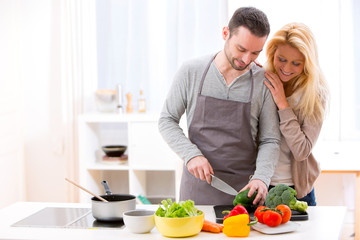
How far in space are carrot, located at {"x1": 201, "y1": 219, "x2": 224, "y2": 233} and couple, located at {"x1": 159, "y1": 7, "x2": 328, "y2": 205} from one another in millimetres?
495

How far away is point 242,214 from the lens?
2.00 m

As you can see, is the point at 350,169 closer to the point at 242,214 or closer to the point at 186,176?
the point at 186,176

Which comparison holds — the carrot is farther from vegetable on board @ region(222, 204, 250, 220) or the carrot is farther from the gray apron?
the gray apron

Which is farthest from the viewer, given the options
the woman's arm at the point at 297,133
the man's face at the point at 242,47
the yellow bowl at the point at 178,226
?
the woman's arm at the point at 297,133

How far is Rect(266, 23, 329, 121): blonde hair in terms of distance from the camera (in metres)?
2.56

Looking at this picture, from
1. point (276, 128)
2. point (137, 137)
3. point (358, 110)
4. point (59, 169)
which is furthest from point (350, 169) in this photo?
point (59, 169)

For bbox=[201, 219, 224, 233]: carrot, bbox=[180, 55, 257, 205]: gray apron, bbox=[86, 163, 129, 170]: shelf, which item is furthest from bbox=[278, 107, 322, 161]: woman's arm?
bbox=[86, 163, 129, 170]: shelf

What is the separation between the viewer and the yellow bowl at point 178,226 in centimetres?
196

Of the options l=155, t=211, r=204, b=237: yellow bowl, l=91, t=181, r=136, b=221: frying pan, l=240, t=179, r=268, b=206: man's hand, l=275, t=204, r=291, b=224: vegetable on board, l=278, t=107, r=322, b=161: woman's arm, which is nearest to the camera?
l=155, t=211, r=204, b=237: yellow bowl

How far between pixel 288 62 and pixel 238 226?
0.98 metres

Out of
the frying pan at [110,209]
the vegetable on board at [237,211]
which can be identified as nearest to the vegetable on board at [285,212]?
the vegetable on board at [237,211]

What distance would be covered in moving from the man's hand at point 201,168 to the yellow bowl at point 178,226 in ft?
1.47

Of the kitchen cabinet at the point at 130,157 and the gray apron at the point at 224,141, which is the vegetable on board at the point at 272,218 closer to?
the gray apron at the point at 224,141

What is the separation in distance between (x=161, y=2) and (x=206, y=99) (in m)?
2.20
